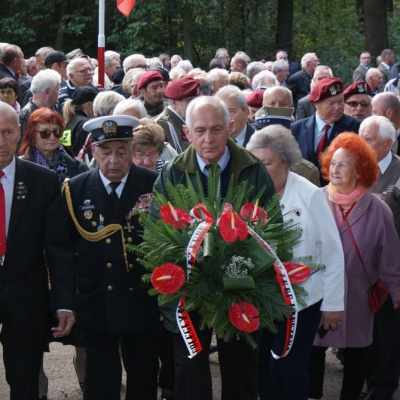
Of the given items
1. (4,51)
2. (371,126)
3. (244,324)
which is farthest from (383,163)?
(4,51)

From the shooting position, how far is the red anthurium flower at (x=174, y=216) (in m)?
4.71

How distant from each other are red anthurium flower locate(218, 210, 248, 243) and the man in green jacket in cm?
59

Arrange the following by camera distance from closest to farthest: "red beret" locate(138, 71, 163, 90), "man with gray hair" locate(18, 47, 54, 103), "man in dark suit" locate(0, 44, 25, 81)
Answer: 1. "red beret" locate(138, 71, 163, 90)
2. "man with gray hair" locate(18, 47, 54, 103)
3. "man in dark suit" locate(0, 44, 25, 81)

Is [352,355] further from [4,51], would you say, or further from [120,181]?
[4,51]

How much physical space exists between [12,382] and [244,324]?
170 centimetres

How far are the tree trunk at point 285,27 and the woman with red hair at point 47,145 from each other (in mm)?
22839

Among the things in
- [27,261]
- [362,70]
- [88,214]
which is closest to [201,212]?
[88,214]

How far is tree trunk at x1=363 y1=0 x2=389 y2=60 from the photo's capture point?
84.3ft

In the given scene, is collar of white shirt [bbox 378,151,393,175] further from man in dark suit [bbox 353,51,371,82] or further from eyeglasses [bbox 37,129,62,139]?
man in dark suit [bbox 353,51,371,82]

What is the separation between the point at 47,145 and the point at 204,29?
21.7m

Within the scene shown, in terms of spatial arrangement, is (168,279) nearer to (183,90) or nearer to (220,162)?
(220,162)

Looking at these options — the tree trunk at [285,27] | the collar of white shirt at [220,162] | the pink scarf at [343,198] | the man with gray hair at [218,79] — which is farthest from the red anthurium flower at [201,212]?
the tree trunk at [285,27]

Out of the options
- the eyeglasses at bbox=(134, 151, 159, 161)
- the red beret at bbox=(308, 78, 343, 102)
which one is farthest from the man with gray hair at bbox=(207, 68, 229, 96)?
the eyeglasses at bbox=(134, 151, 159, 161)

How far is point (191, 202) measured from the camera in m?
4.84
